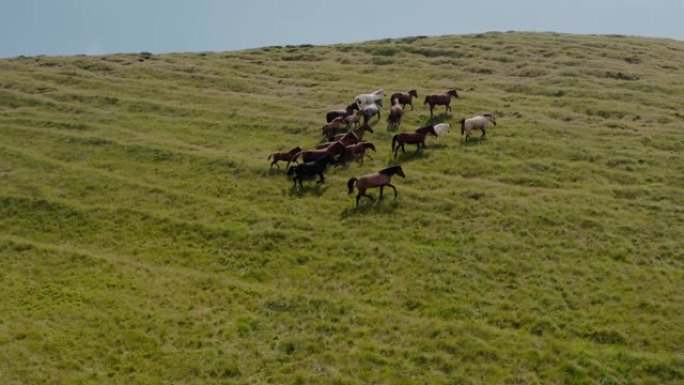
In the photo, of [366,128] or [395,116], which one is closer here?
[366,128]

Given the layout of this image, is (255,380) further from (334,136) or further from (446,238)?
(334,136)

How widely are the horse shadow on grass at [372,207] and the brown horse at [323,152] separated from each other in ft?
13.2

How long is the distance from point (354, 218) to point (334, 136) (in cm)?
968

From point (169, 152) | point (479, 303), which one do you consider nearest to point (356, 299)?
point (479, 303)

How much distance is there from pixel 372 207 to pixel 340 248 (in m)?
3.46

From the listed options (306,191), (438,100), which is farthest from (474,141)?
(306,191)

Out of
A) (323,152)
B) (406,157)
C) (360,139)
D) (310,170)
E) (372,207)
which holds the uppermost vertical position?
(360,139)

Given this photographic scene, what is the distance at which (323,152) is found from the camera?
3019cm

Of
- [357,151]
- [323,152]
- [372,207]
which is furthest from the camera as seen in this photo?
[357,151]

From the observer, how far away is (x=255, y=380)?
1698 cm

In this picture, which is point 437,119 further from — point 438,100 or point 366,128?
point 366,128

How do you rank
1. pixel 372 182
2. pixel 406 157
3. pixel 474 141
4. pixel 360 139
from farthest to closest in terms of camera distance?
pixel 474 141 < pixel 360 139 < pixel 406 157 < pixel 372 182

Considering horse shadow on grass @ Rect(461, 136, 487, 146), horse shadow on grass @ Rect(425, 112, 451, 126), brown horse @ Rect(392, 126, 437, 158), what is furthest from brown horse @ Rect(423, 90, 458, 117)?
brown horse @ Rect(392, 126, 437, 158)

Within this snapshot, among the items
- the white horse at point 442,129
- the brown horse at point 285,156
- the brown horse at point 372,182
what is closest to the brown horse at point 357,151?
the brown horse at point 285,156
